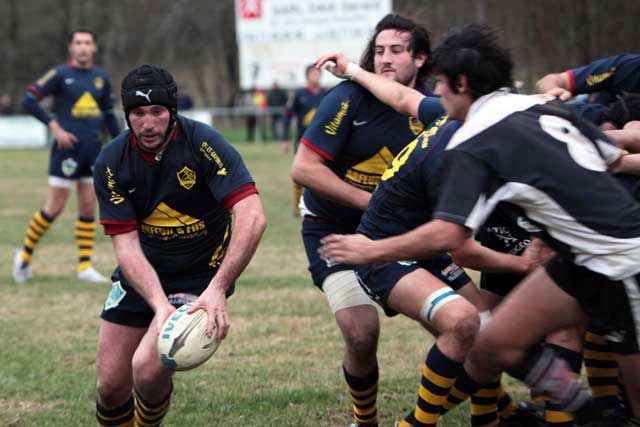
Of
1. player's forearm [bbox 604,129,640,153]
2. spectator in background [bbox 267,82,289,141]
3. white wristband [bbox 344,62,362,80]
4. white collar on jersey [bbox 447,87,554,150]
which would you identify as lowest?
spectator in background [bbox 267,82,289,141]

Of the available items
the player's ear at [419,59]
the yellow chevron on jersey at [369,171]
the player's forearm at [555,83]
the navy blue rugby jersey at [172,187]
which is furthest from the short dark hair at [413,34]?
the navy blue rugby jersey at [172,187]

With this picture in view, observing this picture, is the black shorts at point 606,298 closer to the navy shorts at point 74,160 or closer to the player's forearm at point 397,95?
the player's forearm at point 397,95

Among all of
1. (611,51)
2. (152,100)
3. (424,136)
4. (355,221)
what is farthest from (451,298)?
(611,51)

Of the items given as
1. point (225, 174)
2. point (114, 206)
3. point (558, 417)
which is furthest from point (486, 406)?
point (114, 206)

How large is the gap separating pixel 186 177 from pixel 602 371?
2451mm

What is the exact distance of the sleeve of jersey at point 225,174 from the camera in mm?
4629

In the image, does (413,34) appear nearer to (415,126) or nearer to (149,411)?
(415,126)

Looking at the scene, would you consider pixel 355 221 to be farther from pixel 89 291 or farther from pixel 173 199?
pixel 89 291

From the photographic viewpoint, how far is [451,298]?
4.40 metres

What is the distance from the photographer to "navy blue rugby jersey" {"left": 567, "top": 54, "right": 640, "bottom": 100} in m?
5.79

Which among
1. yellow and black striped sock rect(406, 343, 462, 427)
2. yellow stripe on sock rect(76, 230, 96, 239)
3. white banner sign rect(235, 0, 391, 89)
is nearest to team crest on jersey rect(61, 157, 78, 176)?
yellow stripe on sock rect(76, 230, 96, 239)

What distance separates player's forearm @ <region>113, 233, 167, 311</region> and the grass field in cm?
124

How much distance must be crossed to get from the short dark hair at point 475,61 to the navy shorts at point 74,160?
248 inches

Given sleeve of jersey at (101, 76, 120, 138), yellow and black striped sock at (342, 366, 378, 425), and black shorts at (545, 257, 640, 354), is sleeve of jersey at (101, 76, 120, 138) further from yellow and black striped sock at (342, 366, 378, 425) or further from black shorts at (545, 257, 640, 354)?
black shorts at (545, 257, 640, 354)
